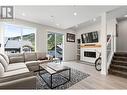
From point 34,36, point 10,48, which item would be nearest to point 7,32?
point 10,48

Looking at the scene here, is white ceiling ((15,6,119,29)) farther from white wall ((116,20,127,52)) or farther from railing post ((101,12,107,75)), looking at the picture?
white wall ((116,20,127,52))

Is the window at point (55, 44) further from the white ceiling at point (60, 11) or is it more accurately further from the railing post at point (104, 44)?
the railing post at point (104, 44)

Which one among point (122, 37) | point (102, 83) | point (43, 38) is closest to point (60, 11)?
point (102, 83)

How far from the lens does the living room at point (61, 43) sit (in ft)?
11.9

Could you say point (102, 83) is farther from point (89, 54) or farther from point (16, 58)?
point (89, 54)

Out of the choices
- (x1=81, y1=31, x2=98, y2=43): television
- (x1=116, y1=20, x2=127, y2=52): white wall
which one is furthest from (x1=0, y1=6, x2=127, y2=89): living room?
(x1=116, y1=20, x2=127, y2=52): white wall

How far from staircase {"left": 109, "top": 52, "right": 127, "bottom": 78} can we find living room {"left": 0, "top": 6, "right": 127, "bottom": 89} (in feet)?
0.61

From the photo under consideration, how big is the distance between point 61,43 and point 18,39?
3.59m

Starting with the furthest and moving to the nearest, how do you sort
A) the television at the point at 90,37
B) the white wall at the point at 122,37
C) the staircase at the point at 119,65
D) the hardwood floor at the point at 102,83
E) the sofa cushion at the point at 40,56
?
1. the television at the point at 90,37
2. the white wall at the point at 122,37
3. the sofa cushion at the point at 40,56
4. the staircase at the point at 119,65
5. the hardwood floor at the point at 102,83

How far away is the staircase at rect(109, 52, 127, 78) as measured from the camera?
4.49 m

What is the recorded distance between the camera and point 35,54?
5.66 meters

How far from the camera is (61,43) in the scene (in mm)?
9102

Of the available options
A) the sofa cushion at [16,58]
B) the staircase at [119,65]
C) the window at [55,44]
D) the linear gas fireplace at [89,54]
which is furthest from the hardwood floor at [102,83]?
the window at [55,44]

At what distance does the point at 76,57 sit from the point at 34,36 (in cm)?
442
